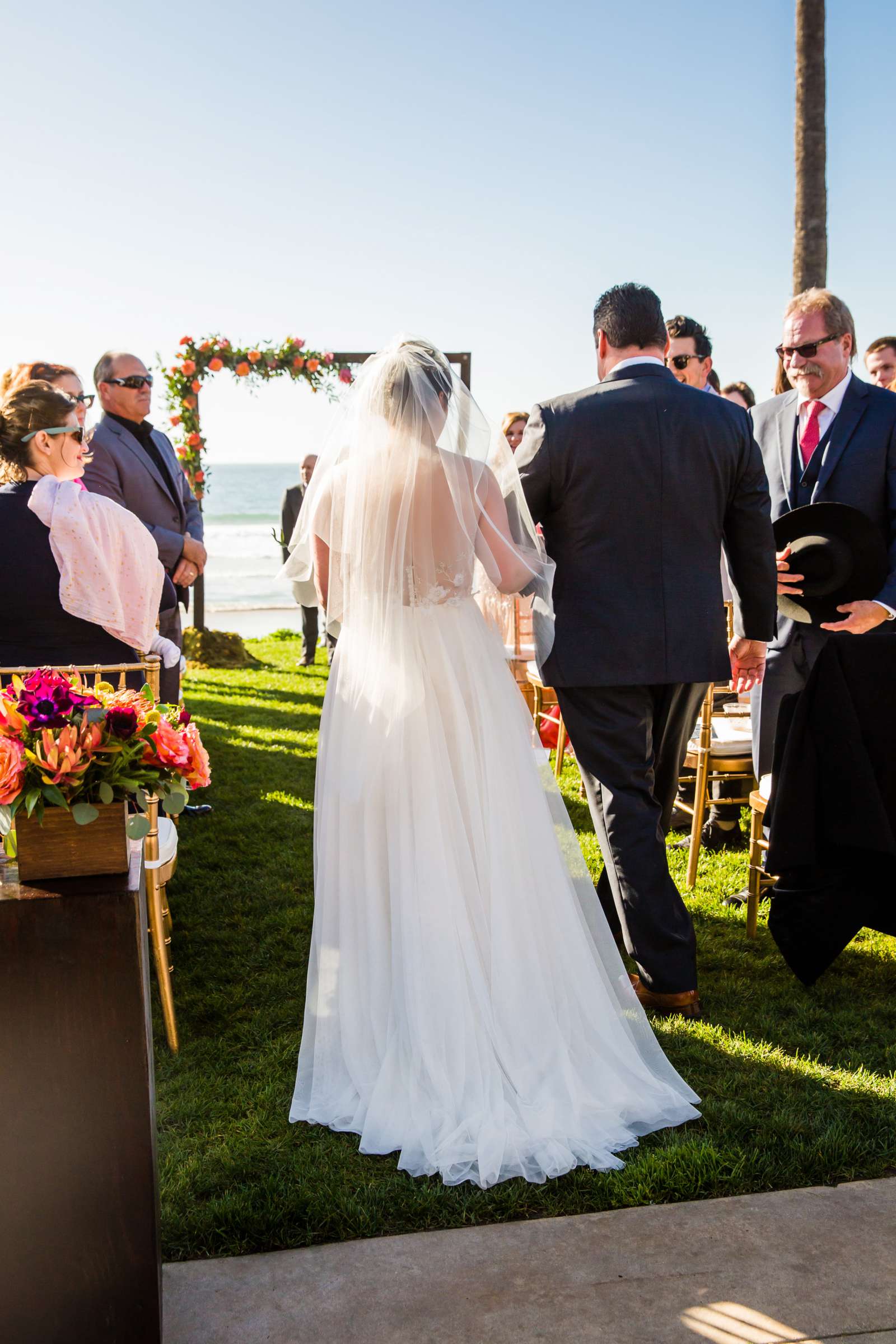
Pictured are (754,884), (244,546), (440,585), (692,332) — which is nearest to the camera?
Answer: (440,585)

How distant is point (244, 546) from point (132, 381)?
123ft

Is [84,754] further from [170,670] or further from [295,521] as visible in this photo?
[295,521]

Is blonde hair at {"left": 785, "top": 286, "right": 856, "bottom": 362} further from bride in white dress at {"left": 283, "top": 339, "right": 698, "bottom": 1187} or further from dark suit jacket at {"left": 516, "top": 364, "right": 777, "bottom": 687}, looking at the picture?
bride in white dress at {"left": 283, "top": 339, "right": 698, "bottom": 1187}

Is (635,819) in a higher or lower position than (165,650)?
lower

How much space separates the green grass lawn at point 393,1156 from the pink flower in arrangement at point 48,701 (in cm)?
126

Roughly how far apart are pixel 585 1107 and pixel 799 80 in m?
9.58

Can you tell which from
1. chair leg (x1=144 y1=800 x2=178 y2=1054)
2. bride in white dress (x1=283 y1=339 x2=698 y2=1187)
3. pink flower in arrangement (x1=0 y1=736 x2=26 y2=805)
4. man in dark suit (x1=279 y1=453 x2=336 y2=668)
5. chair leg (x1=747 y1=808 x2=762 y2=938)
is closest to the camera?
pink flower in arrangement (x1=0 y1=736 x2=26 y2=805)

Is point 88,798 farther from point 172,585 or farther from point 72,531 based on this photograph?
point 172,585

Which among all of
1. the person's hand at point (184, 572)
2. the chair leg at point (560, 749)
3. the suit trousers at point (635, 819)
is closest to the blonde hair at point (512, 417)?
the chair leg at point (560, 749)

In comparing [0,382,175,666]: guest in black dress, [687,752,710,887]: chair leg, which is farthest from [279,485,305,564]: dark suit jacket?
[0,382,175,666]: guest in black dress

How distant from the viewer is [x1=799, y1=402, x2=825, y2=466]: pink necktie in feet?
13.3

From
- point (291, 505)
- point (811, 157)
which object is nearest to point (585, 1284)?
point (811, 157)

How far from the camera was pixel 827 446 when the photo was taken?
4000mm

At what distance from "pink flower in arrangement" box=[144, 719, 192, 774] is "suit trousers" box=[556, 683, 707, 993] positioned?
1.75m
